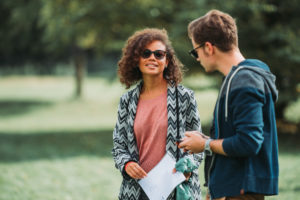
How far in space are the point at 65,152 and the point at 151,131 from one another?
835cm

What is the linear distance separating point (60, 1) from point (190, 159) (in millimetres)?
11871

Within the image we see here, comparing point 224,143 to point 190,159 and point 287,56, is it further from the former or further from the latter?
point 287,56

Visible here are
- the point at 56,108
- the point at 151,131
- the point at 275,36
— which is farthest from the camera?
the point at 56,108

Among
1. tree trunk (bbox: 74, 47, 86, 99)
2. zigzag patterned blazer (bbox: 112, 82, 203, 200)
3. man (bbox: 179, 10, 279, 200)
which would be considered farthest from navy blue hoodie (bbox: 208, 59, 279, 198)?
tree trunk (bbox: 74, 47, 86, 99)

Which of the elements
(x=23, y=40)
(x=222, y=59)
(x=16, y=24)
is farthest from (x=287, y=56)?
(x=23, y=40)

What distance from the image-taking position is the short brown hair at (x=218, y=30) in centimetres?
246

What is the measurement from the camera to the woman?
3299 mm

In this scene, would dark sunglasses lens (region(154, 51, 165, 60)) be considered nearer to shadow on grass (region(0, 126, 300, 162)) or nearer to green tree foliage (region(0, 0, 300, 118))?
shadow on grass (region(0, 126, 300, 162))

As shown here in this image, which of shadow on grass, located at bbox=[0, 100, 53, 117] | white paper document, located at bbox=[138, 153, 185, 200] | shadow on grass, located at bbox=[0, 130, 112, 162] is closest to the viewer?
white paper document, located at bbox=[138, 153, 185, 200]

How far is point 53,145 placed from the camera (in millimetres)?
12578

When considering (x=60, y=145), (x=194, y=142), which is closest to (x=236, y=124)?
(x=194, y=142)

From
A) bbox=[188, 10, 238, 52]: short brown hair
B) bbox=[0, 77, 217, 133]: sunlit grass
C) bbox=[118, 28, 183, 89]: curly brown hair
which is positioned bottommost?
bbox=[0, 77, 217, 133]: sunlit grass

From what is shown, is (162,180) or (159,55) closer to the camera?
(162,180)

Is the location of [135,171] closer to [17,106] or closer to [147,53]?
[147,53]
